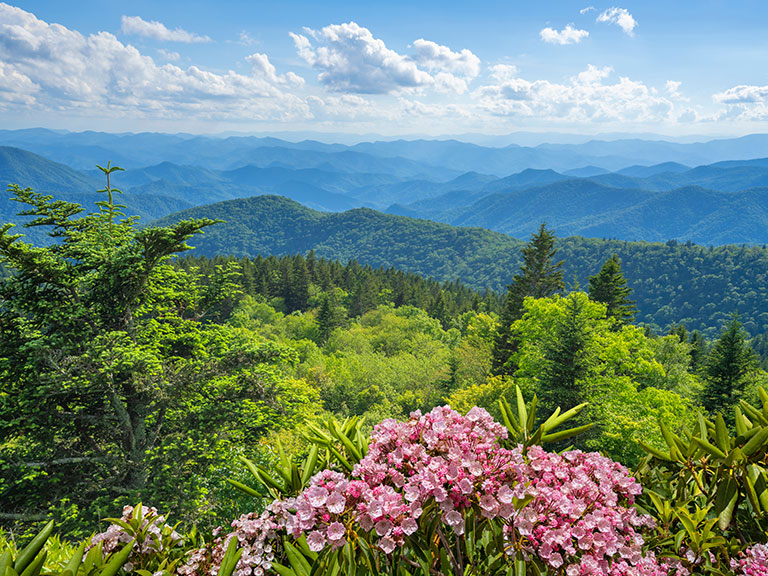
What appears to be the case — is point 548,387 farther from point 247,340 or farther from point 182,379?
point 182,379

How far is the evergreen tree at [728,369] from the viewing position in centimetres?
1878

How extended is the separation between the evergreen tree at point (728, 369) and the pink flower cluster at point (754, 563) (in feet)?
70.3

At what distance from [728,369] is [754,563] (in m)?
22.1

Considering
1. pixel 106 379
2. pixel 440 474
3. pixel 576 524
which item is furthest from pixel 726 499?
pixel 106 379

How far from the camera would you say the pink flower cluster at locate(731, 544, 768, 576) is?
6.19 feet

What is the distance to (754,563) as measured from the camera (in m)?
1.91

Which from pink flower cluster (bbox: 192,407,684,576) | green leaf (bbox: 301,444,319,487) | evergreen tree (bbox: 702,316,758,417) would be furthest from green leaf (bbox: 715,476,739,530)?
evergreen tree (bbox: 702,316,758,417)

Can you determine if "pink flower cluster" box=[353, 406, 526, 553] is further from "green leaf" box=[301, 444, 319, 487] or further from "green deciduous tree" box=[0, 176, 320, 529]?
"green deciduous tree" box=[0, 176, 320, 529]

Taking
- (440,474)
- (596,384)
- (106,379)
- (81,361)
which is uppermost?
(440,474)

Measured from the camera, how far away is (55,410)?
9.98 meters

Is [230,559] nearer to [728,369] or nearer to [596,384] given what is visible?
[596,384]

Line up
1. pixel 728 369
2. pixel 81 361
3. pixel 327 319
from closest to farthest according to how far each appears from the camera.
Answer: pixel 81 361 → pixel 728 369 → pixel 327 319

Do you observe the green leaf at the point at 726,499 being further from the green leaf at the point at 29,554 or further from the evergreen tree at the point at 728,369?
the evergreen tree at the point at 728,369

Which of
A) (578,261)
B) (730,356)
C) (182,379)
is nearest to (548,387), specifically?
(730,356)
